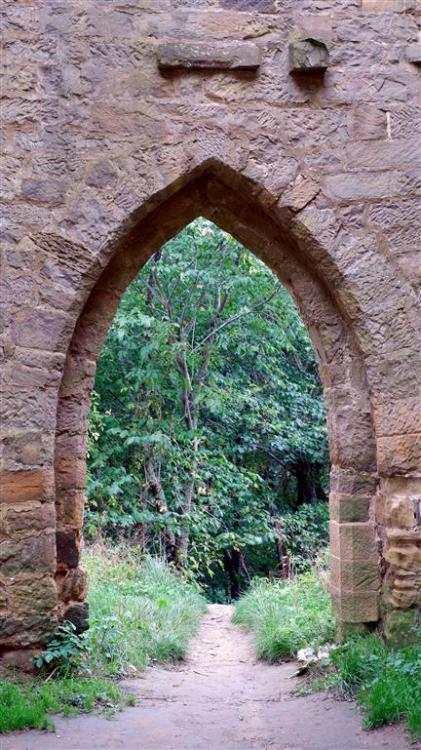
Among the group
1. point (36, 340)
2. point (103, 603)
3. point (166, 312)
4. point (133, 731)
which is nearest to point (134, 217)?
point (36, 340)

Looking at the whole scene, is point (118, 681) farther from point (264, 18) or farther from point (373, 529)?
point (264, 18)

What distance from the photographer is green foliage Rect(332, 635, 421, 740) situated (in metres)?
3.57

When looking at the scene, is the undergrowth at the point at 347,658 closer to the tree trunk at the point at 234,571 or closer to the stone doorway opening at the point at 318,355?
the stone doorway opening at the point at 318,355

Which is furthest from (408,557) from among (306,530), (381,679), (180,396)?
(306,530)

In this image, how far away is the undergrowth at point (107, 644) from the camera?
3812mm

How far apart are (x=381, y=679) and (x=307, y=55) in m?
3.24

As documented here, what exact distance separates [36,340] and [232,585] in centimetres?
915

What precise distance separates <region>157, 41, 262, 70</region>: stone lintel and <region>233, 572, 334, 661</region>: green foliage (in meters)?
3.34

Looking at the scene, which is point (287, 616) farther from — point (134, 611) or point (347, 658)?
point (347, 658)

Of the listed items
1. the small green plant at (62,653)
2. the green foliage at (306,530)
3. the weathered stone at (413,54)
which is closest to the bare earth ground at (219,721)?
the small green plant at (62,653)

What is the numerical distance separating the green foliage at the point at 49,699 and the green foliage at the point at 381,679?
1160mm

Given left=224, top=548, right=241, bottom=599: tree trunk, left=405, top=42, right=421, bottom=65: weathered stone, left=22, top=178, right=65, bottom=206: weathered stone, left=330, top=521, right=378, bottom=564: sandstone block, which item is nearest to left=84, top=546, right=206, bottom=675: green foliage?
left=330, top=521, right=378, bottom=564: sandstone block

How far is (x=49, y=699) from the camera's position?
381cm

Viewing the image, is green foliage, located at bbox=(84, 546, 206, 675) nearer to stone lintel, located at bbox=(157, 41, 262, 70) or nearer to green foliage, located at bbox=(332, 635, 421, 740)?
green foliage, located at bbox=(332, 635, 421, 740)
